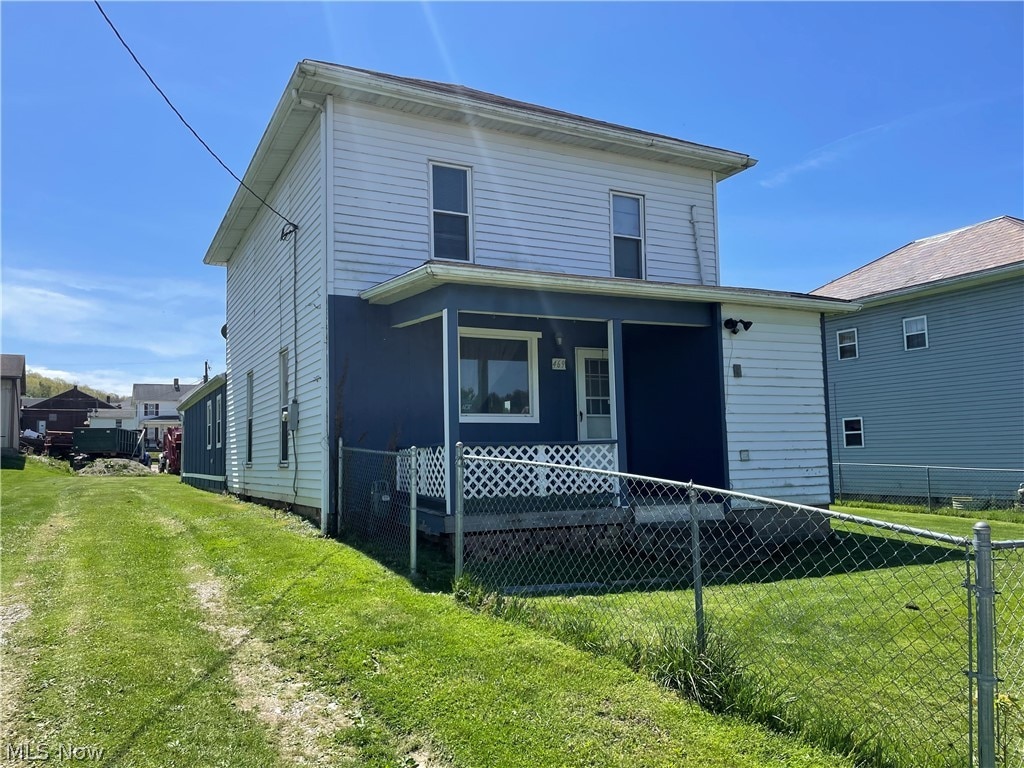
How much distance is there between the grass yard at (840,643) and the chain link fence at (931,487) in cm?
976

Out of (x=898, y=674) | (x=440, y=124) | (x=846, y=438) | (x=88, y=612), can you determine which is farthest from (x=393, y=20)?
(x=846, y=438)

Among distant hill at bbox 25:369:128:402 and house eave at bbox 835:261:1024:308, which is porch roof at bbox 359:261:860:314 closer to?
house eave at bbox 835:261:1024:308

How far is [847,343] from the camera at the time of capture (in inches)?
794

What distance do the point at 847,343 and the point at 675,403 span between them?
11156 mm

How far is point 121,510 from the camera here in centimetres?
1233

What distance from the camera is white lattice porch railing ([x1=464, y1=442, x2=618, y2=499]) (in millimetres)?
8625

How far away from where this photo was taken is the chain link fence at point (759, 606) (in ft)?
12.1

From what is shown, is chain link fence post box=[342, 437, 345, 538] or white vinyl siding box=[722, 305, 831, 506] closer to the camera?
chain link fence post box=[342, 437, 345, 538]

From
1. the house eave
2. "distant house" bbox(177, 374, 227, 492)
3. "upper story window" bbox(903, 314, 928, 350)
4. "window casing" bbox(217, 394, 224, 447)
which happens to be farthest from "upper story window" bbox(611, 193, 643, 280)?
"window casing" bbox(217, 394, 224, 447)

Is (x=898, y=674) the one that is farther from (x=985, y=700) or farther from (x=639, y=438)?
(x=639, y=438)

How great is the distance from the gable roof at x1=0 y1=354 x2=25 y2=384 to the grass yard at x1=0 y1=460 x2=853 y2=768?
38.6 meters

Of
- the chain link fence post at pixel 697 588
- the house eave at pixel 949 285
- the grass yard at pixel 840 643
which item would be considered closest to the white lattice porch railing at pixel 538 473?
the grass yard at pixel 840 643

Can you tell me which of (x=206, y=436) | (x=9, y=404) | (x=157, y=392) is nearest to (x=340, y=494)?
(x=206, y=436)

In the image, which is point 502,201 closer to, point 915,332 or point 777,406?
point 777,406
